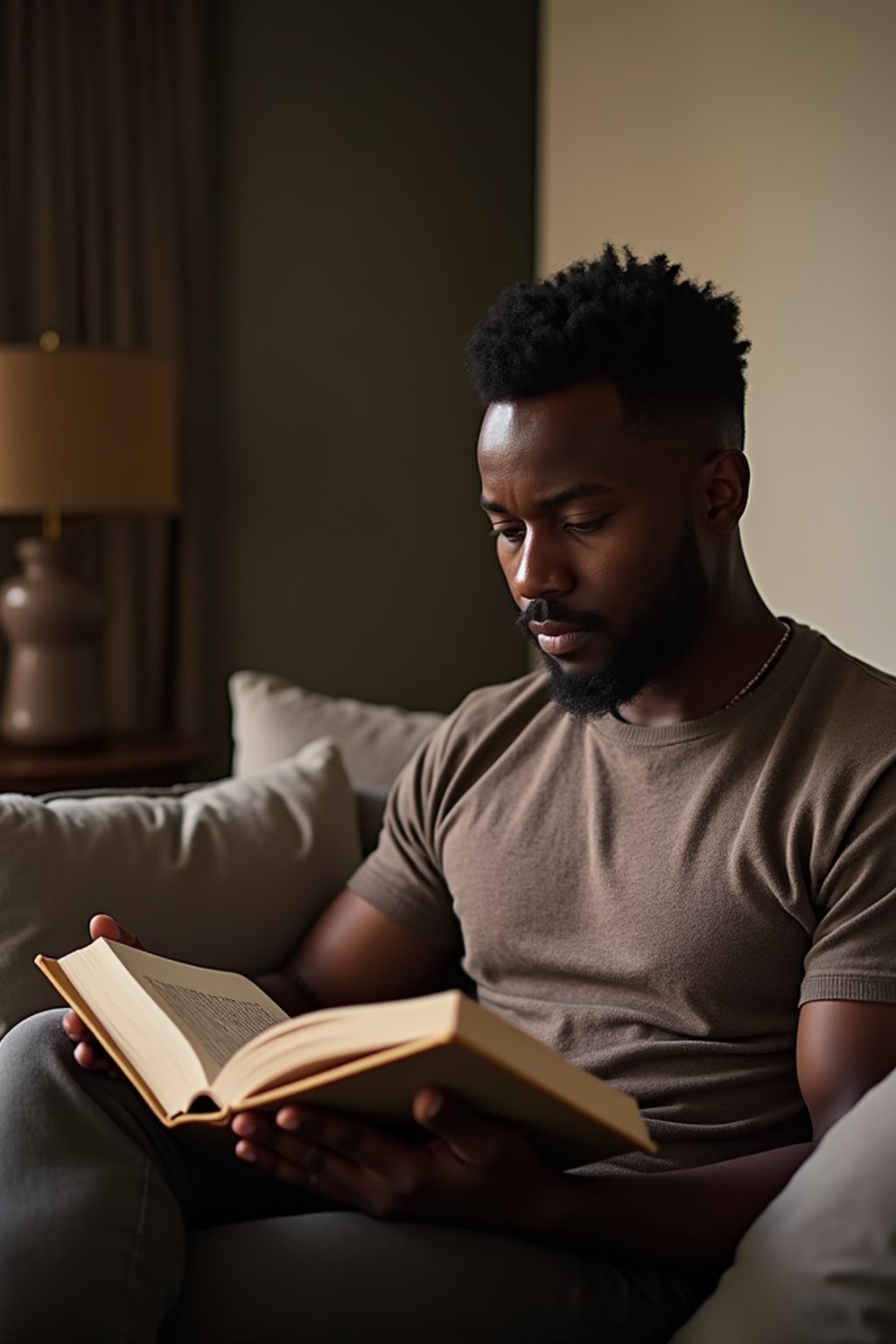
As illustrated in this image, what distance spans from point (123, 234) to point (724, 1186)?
107 inches

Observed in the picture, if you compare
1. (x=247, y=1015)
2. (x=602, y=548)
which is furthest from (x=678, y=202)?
(x=247, y=1015)

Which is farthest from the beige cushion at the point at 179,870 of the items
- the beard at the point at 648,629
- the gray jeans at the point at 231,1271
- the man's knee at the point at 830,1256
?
Result: the man's knee at the point at 830,1256

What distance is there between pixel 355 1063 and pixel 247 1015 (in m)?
0.36

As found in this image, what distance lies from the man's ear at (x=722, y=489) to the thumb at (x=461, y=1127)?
577 mm

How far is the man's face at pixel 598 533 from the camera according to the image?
4.21ft

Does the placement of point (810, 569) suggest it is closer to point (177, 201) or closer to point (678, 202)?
point (678, 202)

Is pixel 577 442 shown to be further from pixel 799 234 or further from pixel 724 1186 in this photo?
pixel 799 234

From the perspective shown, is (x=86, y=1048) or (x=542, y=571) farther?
(x=542, y=571)

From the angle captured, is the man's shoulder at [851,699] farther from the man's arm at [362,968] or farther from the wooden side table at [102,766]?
the wooden side table at [102,766]

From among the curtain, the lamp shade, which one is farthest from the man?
the curtain

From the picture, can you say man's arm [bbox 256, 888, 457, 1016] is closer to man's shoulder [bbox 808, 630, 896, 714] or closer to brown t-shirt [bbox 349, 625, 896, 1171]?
brown t-shirt [bbox 349, 625, 896, 1171]

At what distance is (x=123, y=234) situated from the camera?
10.9ft

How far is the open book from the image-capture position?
0.87 m

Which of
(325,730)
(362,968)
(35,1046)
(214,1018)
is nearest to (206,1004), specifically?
(214,1018)
